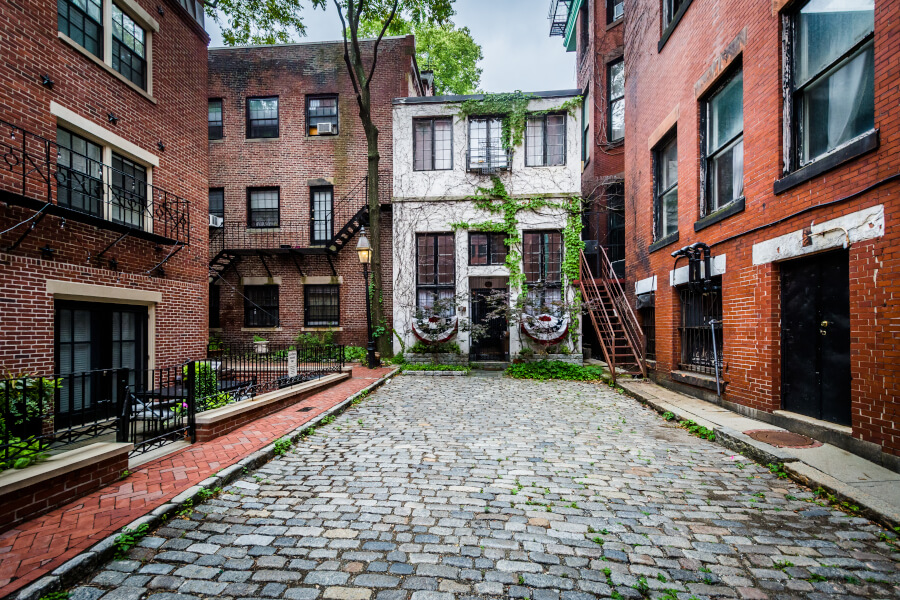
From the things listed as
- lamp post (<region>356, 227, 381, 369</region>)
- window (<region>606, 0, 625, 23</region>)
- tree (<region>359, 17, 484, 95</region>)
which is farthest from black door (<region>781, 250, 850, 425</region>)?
tree (<region>359, 17, 484, 95</region>)

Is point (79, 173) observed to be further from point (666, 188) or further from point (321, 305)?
point (666, 188)

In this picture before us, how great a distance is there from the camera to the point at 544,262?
46.1 ft

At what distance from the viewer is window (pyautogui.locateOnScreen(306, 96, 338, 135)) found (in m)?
16.4

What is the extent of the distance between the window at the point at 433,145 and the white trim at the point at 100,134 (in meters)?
7.89

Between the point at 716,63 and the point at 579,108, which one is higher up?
the point at 579,108

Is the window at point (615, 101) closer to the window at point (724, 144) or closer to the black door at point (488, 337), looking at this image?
the window at point (724, 144)

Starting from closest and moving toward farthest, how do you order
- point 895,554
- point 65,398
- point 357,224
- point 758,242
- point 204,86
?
1. point 895,554
2. point 758,242
3. point 65,398
4. point 204,86
5. point 357,224

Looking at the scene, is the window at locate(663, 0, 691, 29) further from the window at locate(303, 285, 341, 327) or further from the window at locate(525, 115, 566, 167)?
the window at locate(303, 285, 341, 327)

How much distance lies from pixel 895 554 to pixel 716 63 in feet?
25.8

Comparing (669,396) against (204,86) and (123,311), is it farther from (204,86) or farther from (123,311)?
(204,86)

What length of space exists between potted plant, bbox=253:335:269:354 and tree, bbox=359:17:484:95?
668 inches

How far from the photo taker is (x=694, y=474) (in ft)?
14.7

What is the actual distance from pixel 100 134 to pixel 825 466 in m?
12.1

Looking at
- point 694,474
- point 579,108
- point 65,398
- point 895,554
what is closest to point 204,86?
point 65,398
